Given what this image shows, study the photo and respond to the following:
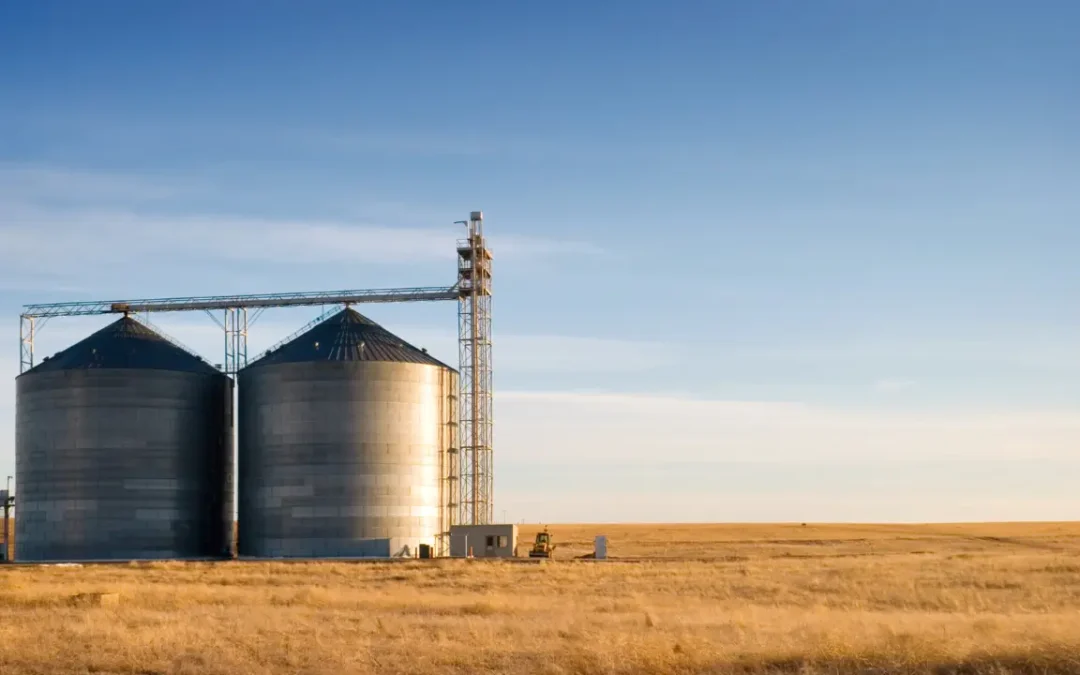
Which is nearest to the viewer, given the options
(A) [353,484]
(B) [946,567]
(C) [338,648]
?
(C) [338,648]

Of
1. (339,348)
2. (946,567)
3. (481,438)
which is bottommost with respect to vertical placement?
(946,567)

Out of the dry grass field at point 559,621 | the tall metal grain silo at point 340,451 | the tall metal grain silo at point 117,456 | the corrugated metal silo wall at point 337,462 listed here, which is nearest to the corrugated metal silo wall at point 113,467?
the tall metal grain silo at point 117,456

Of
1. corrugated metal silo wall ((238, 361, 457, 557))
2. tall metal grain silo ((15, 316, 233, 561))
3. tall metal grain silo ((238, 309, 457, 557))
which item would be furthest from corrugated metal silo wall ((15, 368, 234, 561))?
corrugated metal silo wall ((238, 361, 457, 557))

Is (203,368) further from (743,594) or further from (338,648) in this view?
(338,648)

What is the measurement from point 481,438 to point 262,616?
187 ft

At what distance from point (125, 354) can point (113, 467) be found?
803 cm

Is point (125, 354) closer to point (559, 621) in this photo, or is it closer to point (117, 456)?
point (117, 456)

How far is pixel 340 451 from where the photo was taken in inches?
3248

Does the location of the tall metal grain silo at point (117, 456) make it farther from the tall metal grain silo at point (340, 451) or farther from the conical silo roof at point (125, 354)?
the tall metal grain silo at point (340, 451)

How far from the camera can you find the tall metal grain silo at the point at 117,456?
272 feet

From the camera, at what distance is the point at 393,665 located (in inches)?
898

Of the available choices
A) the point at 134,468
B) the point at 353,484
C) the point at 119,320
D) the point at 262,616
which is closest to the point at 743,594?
the point at 262,616

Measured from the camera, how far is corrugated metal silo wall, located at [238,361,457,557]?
269 feet

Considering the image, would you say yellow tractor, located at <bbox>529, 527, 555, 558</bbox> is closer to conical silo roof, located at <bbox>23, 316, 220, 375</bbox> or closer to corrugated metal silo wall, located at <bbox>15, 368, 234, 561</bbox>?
corrugated metal silo wall, located at <bbox>15, 368, 234, 561</bbox>
